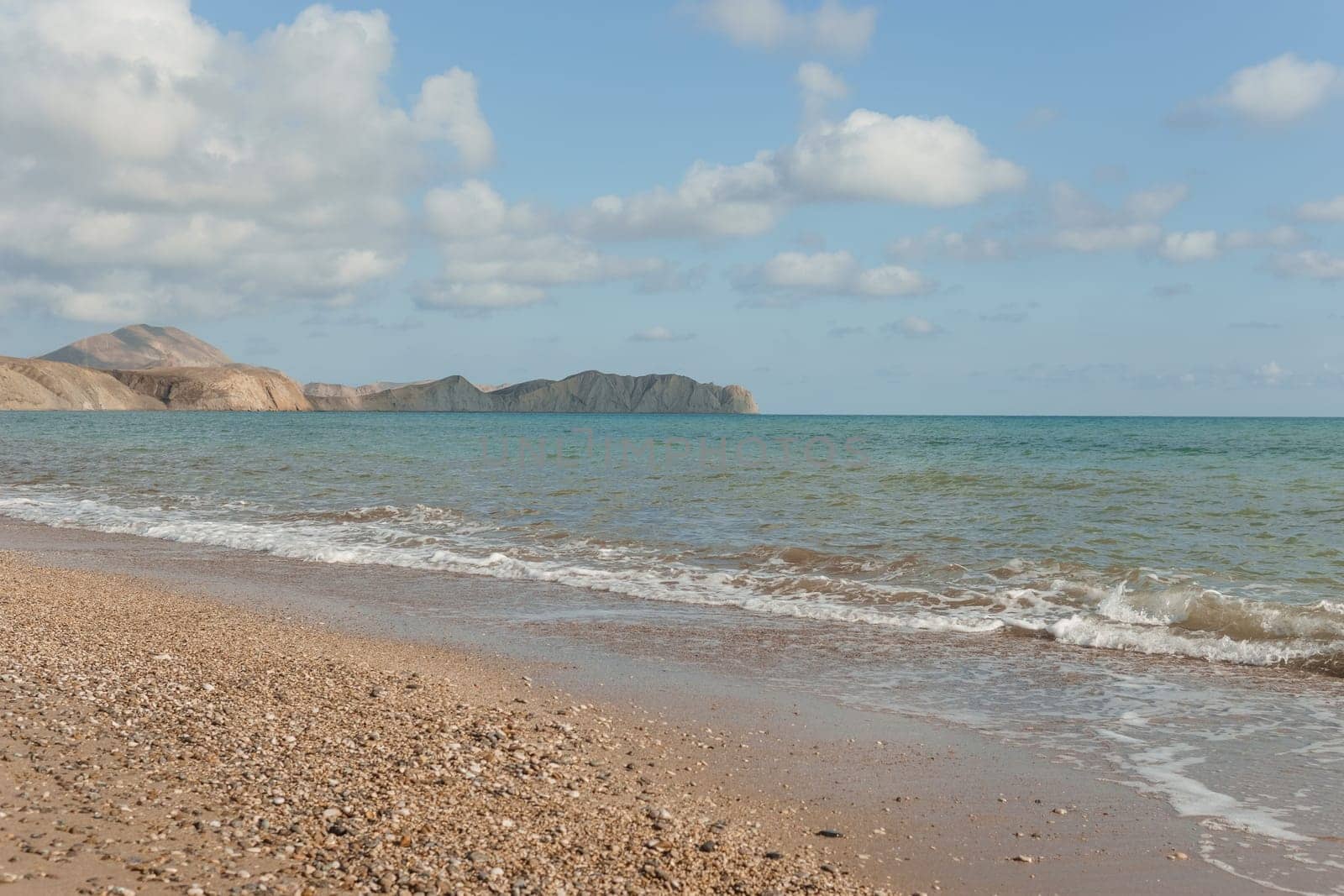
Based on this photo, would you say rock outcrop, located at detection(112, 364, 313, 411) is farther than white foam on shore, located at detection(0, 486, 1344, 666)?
Yes

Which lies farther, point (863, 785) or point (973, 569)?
point (973, 569)

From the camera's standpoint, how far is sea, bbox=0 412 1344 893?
6320mm

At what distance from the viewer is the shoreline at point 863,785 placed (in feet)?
14.6

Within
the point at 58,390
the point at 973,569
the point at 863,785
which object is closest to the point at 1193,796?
the point at 863,785

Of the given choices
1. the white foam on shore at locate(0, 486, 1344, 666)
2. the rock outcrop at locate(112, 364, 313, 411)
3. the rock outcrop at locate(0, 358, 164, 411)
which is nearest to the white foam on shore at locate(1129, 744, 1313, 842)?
the white foam on shore at locate(0, 486, 1344, 666)

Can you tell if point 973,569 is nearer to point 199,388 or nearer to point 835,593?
point 835,593

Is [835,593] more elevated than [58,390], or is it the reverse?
[58,390]

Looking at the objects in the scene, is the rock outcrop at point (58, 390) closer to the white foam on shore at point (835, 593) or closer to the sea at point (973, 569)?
the sea at point (973, 569)

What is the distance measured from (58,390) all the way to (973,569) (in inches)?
6951

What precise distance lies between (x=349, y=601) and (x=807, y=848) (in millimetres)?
8015

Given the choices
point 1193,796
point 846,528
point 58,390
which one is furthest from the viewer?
point 58,390

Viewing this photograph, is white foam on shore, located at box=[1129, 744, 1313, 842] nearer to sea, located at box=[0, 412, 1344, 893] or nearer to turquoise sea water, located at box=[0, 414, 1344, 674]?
sea, located at box=[0, 412, 1344, 893]

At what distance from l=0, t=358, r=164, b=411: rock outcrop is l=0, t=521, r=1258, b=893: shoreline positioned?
16883cm

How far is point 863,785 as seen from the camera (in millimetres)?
5445
